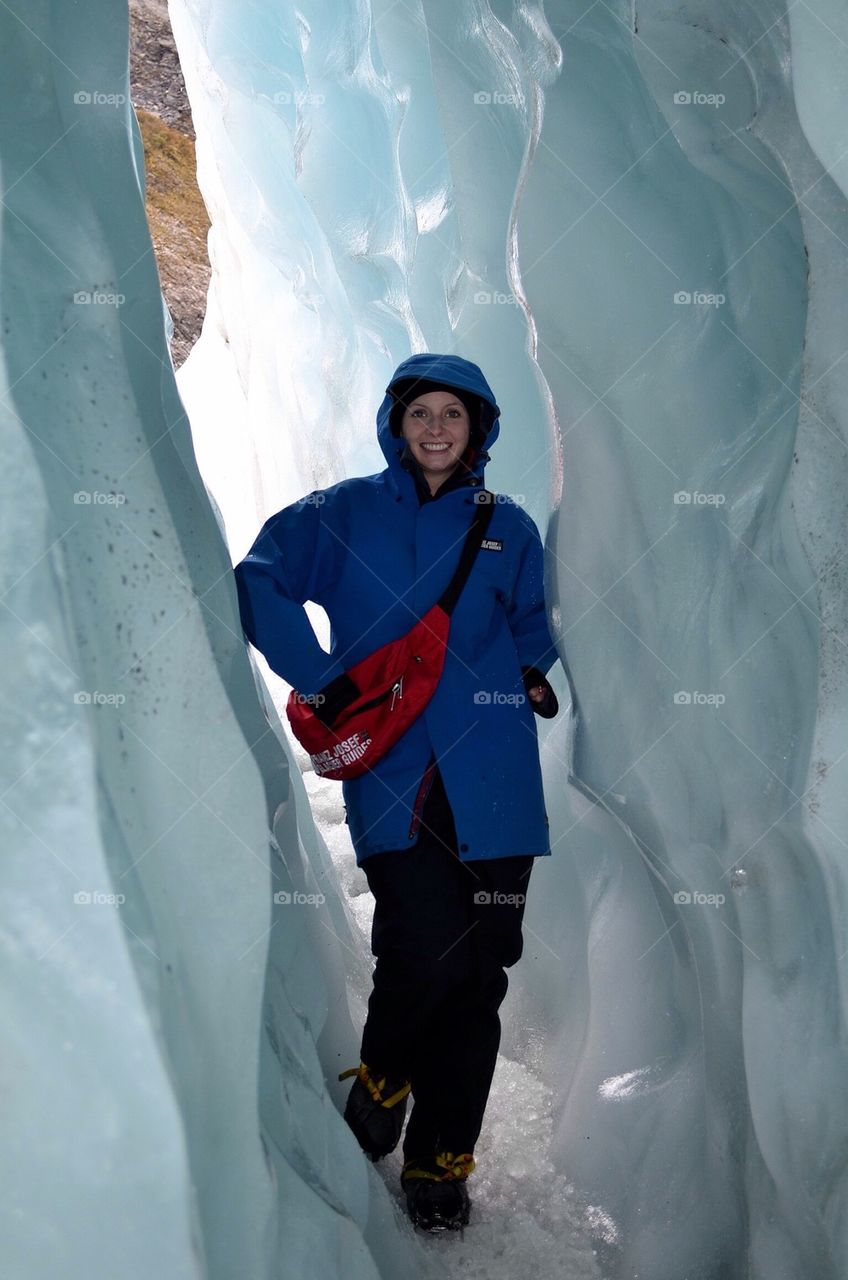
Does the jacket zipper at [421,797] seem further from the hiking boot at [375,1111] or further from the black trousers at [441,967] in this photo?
the hiking boot at [375,1111]

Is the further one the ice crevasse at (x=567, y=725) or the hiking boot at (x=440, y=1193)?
the hiking boot at (x=440, y=1193)

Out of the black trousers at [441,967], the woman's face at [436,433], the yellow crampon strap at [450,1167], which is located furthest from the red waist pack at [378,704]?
the yellow crampon strap at [450,1167]

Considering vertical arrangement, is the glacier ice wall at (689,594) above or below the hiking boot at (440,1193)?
above

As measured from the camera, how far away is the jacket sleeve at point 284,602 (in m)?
1.65

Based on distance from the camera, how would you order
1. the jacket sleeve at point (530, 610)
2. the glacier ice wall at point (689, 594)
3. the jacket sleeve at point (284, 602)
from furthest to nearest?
the jacket sleeve at point (530, 610) < the jacket sleeve at point (284, 602) < the glacier ice wall at point (689, 594)

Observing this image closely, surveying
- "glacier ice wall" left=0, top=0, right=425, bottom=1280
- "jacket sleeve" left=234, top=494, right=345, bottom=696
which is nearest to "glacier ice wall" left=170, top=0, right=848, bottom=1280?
"jacket sleeve" left=234, top=494, right=345, bottom=696

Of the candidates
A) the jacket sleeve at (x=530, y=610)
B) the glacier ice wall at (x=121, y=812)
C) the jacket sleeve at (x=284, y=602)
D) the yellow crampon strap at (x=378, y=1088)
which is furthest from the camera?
the jacket sleeve at (x=530, y=610)

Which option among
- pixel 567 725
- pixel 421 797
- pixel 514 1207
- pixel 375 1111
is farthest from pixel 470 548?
pixel 514 1207

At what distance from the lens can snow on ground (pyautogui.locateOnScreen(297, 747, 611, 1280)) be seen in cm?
167

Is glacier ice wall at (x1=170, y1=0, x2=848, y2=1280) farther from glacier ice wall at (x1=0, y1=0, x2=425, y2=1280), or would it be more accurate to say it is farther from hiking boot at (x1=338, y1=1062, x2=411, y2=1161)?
glacier ice wall at (x1=0, y1=0, x2=425, y2=1280)

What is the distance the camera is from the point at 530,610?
190 centimetres

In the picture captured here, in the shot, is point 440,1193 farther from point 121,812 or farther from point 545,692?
point 121,812

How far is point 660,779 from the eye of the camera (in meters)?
1.79

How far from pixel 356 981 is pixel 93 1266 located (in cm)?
124
